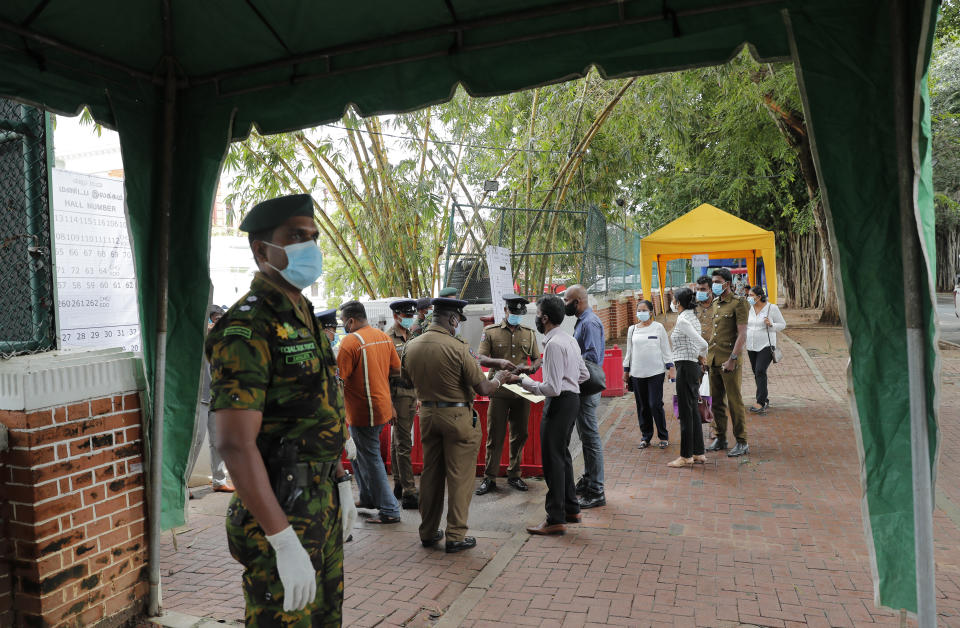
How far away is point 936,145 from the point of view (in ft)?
82.3

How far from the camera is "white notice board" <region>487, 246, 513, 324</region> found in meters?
8.37

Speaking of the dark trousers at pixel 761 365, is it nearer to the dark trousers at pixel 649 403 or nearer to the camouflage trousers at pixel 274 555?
the dark trousers at pixel 649 403

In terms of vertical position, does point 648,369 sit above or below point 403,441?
above

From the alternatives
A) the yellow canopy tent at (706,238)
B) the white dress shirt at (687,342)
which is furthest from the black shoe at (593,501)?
the yellow canopy tent at (706,238)

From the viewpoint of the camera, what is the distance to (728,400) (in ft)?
25.7

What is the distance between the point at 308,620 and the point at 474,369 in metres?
3.07

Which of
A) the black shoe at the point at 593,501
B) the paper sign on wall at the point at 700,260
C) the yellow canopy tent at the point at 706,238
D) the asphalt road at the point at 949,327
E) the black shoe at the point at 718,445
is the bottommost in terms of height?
the black shoe at the point at 593,501

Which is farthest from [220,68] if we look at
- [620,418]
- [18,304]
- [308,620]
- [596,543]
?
[620,418]

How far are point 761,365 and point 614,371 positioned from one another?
257 centimetres

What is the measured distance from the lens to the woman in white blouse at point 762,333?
9773 mm

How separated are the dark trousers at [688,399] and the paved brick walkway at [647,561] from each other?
1.20 ft

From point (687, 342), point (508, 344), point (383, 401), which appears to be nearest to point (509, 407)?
point (508, 344)

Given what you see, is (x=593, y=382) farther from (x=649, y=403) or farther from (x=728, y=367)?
(x=649, y=403)

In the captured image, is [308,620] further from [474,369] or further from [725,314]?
[725,314]
